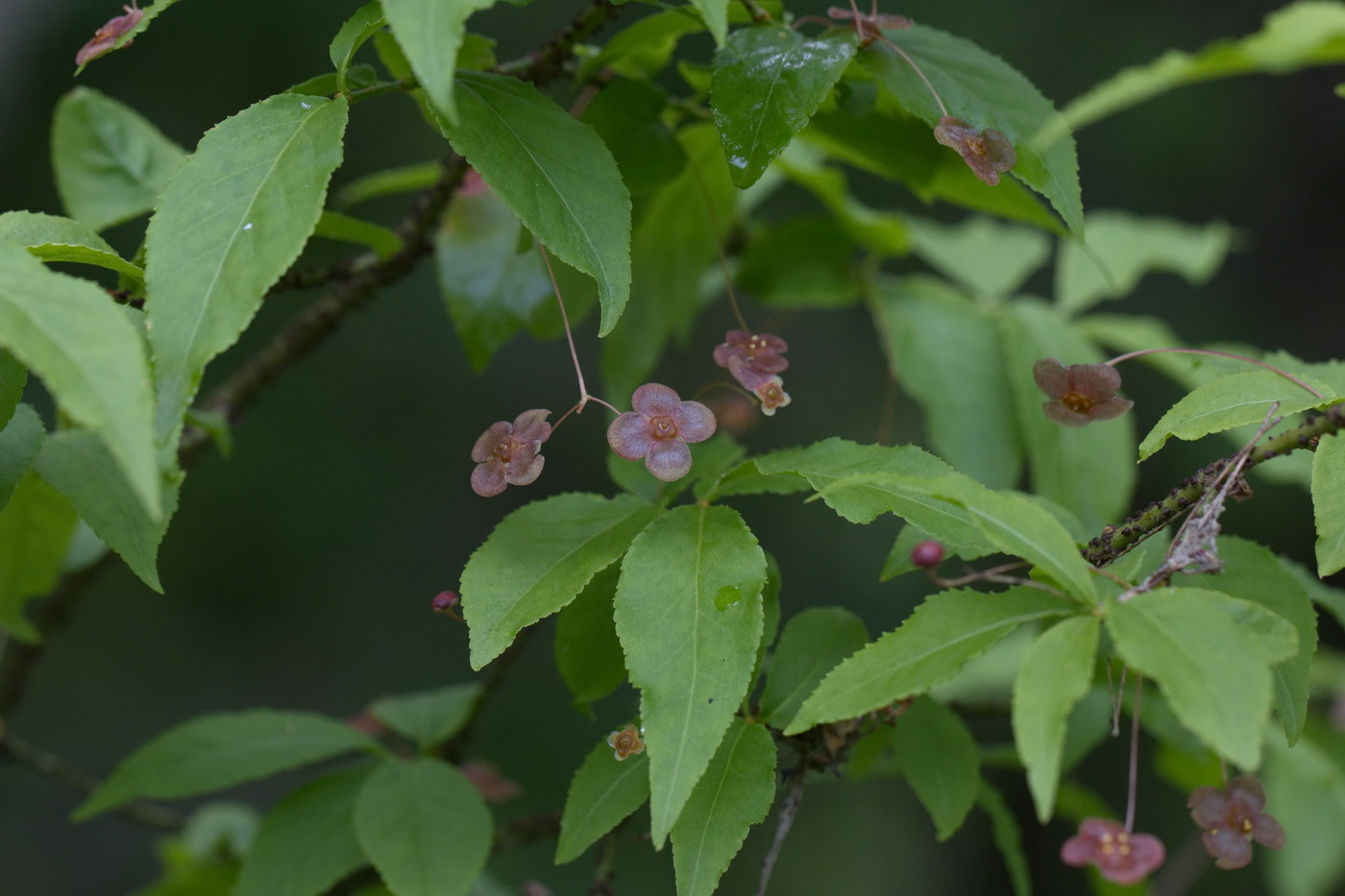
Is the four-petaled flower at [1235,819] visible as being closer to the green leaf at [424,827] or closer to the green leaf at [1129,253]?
the green leaf at [424,827]

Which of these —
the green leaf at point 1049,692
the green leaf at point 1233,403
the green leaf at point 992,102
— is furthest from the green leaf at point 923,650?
the green leaf at point 992,102

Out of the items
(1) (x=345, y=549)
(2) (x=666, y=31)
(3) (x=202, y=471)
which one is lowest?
(1) (x=345, y=549)

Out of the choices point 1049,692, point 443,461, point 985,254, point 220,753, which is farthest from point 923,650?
point 443,461

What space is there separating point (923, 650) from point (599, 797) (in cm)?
26

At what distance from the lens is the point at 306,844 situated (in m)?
0.88

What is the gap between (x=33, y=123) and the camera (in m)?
2.56

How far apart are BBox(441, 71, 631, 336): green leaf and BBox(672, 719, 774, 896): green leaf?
0.86 ft

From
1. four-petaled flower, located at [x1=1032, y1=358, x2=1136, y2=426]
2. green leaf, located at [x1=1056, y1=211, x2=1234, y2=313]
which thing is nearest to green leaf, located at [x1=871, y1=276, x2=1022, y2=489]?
green leaf, located at [x1=1056, y1=211, x2=1234, y2=313]

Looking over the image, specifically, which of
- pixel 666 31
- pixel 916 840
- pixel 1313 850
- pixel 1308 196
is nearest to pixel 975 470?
pixel 666 31

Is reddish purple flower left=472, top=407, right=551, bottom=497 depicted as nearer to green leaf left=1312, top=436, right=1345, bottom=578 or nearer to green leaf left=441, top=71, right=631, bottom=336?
green leaf left=441, top=71, right=631, bottom=336

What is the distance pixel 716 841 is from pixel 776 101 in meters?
0.44

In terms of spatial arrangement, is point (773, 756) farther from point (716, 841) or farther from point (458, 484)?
point (458, 484)

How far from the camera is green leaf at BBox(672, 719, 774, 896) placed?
602mm

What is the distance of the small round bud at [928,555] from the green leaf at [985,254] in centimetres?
80
